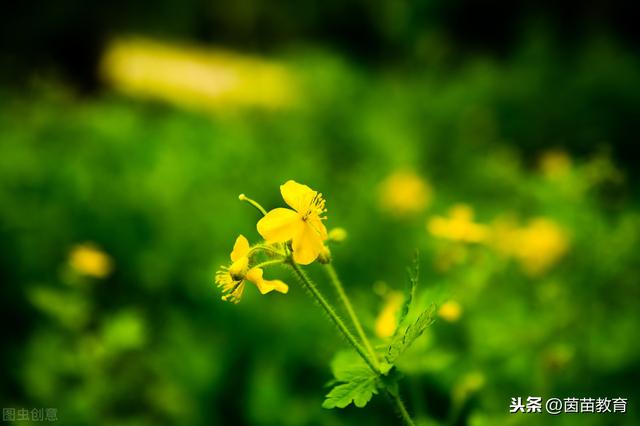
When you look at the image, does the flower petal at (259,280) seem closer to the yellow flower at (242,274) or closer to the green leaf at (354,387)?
the yellow flower at (242,274)

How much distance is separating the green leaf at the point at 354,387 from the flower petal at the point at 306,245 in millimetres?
208

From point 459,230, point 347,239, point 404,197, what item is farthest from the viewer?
point 404,197

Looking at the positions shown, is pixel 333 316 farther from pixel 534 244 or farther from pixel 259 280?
pixel 534 244

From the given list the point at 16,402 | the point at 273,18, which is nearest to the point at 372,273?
the point at 16,402

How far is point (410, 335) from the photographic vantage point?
2.84 ft

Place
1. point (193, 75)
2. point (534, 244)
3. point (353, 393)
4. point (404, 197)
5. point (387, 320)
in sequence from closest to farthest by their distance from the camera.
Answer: point (353, 393), point (387, 320), point (534, 244), point (404, 197), point (193, 75)

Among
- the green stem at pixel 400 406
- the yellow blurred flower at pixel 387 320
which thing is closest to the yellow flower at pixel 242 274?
the green stem at pixel 400 406

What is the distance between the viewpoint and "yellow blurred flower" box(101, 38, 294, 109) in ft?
24.1

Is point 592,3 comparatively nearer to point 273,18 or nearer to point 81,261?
point 81,261

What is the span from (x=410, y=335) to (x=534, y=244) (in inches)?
62.1

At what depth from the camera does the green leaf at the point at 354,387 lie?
0.84 m

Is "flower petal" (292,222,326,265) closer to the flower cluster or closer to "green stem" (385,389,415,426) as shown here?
the flower cluster

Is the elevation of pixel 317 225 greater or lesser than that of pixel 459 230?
lesser

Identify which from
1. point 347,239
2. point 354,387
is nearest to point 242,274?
point 354,387
